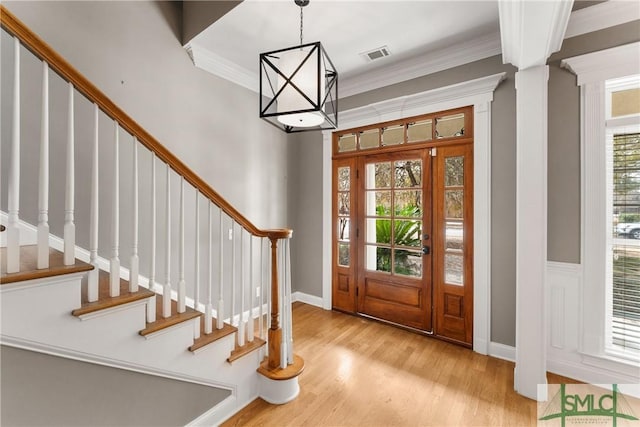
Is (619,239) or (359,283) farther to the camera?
(359,283)

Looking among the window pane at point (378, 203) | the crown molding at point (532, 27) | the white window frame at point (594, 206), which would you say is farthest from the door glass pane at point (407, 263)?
the crown molding at point (532, 27)

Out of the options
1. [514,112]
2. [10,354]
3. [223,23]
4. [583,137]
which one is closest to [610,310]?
[583,137]

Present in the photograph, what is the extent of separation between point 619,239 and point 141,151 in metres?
3.89

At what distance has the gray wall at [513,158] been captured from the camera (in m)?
2.23

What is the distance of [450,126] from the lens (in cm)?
282

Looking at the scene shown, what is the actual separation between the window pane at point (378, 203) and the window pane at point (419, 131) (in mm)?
652

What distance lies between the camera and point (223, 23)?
2.43 meters

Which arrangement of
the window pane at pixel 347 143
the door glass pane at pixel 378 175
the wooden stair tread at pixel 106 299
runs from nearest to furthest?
the wooden stair tread at pixel 106 299
the door glass pane at pixel 378 175
the window pane at pixel 347 143

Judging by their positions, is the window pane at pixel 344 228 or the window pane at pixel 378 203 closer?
the window pane at pixel 378 203

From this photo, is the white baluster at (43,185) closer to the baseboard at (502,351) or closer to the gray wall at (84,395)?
the gray wall at (84,395)

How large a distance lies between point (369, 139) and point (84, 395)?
3.18 meters

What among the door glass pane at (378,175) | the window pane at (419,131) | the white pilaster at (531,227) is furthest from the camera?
the door glass pane at (378,175)

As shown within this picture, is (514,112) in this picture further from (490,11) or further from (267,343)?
(267,343)

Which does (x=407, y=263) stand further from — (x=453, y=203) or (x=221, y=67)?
(x=221, y=67)
